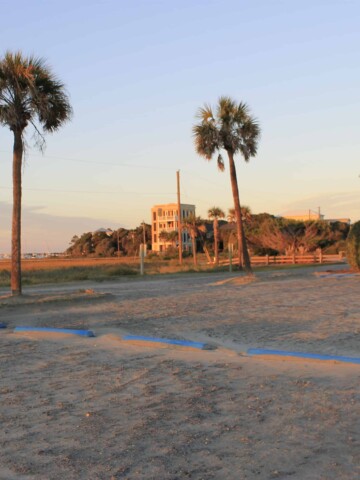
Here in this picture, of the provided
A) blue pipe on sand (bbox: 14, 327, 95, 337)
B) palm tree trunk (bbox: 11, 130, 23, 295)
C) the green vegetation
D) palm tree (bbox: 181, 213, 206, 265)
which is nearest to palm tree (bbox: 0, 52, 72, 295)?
palm tree trunk (bbox: 11, 130, 23, 295)

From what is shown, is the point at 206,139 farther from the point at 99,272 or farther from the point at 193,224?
the point at 193,224

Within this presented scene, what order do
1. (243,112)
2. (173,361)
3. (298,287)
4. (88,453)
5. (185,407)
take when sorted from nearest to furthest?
(88,453), (185,407), (173,361), (298,287), (243,112)

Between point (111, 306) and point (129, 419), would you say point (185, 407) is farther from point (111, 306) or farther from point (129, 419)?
point (111, 306)

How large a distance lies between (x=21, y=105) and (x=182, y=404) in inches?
566

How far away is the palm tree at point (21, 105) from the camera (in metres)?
18.2

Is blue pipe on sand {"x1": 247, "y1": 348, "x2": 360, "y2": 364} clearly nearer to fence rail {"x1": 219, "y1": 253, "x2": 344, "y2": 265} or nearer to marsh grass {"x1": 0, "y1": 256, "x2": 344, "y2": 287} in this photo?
marsh grass {"x1": 0, "y1": 256, "x2": 344, "y2": 287}

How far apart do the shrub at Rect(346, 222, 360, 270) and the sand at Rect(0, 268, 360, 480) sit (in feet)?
45.1

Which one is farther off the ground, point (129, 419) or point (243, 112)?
point (243, 112)

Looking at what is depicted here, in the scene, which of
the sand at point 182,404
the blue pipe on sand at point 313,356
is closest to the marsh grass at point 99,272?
the sand at point 182,404

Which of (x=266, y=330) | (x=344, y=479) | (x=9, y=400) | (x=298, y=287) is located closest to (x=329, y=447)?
(x=344, y=479)

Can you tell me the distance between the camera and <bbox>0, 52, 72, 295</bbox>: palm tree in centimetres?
1817

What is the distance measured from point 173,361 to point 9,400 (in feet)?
9.90

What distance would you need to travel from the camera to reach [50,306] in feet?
57.6

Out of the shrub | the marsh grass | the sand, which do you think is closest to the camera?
the sand
